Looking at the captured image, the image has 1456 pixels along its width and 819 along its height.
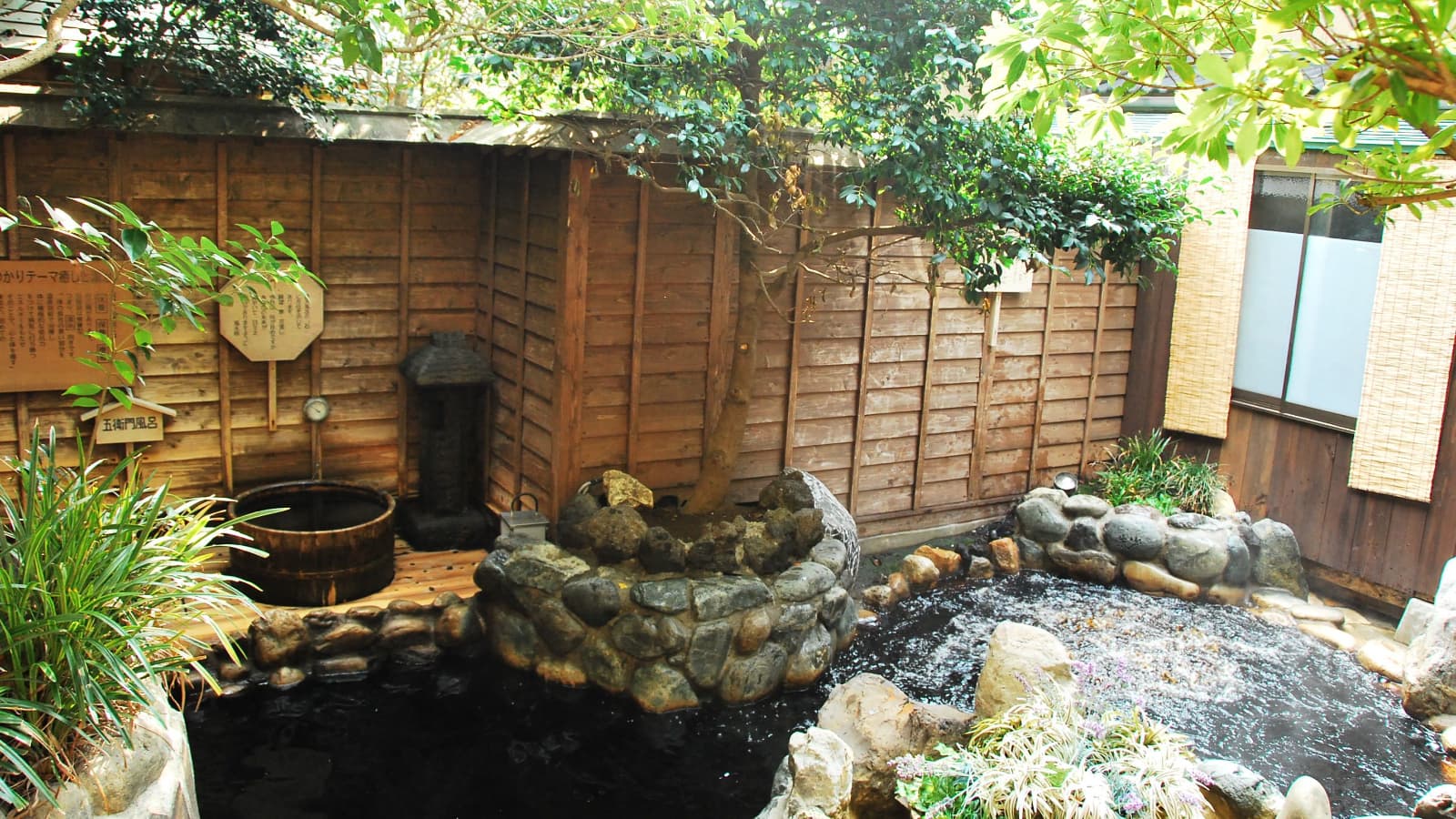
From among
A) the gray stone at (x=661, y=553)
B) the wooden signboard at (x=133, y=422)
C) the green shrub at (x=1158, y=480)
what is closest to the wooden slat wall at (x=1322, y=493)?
the green shrub at (x=1158, y=480)

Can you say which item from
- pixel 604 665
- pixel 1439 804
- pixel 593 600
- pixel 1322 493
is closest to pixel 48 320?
pixel 593 600

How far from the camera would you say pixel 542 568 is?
7.29m

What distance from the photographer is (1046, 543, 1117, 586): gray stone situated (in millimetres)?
9617

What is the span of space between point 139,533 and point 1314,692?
23.8 ft

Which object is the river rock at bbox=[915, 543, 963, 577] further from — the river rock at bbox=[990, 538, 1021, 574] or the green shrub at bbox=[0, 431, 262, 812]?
the green shrub at bbox=[0, 431, 262, 812]

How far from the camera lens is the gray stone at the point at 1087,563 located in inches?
379

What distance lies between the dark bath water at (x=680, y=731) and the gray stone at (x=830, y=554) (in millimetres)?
647

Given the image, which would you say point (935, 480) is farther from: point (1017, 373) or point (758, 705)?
point (758, 705)

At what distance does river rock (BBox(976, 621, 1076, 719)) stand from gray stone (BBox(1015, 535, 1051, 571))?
3992 millimetres

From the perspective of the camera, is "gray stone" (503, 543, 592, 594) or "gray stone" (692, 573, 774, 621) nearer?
"gray stone" (692, 573, 774, 621)

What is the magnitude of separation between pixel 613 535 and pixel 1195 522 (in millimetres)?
5166

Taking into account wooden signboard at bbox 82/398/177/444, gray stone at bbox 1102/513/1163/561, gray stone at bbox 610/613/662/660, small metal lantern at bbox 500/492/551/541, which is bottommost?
gray stone at bbox 610/613/662/660

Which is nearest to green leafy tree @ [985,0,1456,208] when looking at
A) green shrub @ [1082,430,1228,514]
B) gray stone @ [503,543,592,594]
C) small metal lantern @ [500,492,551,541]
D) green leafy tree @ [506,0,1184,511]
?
green leafy tree @ [506,0,1184,511]

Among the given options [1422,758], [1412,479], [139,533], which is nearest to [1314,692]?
[1422,758]
